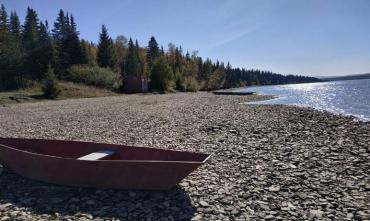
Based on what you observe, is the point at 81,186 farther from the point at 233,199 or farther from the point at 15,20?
the point at 15,20

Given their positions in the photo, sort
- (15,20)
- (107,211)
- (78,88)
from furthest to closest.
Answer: (15,20)
(78,88)
(107,211)

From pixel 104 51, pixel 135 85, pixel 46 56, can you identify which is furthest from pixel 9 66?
pixel 104 51

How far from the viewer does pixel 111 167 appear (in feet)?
25.8

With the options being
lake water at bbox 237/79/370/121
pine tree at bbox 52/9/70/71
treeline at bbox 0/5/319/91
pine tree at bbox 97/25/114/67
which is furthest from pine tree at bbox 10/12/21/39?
lake water at bbox 237/79/370/121

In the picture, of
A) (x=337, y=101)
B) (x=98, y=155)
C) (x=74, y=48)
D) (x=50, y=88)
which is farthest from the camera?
(x=74, y=48)

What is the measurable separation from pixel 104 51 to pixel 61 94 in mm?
35037

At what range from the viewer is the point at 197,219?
21.5ft

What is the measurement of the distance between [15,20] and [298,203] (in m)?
97.0

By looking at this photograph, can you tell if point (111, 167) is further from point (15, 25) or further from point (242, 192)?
point (15, 25)

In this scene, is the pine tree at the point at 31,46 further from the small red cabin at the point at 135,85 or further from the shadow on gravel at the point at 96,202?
the shadow on gravel at the point at 96,202

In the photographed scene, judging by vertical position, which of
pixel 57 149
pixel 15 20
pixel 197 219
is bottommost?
pixel 197 219

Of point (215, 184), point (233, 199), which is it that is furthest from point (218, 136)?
point (233, 199)

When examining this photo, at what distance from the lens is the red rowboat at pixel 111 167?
25.1 ft

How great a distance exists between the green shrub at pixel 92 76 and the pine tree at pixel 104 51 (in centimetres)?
1290
